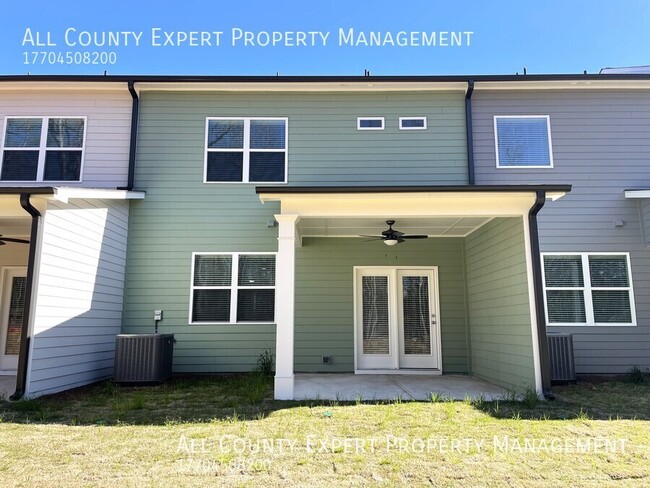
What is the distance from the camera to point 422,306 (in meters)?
7.95

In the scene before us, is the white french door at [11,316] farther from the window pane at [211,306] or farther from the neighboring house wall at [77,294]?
the window pane at [211,306]

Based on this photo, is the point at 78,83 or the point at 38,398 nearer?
the point at 38,398

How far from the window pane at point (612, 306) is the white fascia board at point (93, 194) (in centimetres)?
812

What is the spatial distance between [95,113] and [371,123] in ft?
16.8

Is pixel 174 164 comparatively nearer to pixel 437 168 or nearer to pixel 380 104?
pixel 380 104

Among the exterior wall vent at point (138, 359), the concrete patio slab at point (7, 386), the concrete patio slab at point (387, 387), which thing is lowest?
the concrete patio slab at point (387, 387)

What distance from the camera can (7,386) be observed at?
627cm

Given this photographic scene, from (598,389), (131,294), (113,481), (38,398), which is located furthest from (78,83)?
(598,389)

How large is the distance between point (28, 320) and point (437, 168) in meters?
6.73

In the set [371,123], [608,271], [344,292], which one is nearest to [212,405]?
[344,292]

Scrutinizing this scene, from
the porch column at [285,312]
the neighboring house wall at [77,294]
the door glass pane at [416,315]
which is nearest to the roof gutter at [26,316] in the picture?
the neighboring house wall at [77,294]


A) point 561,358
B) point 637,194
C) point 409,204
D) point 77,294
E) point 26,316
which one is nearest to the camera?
point 26,316

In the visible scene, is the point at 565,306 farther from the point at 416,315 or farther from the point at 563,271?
the point at 416,315

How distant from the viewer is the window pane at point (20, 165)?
777 cm
